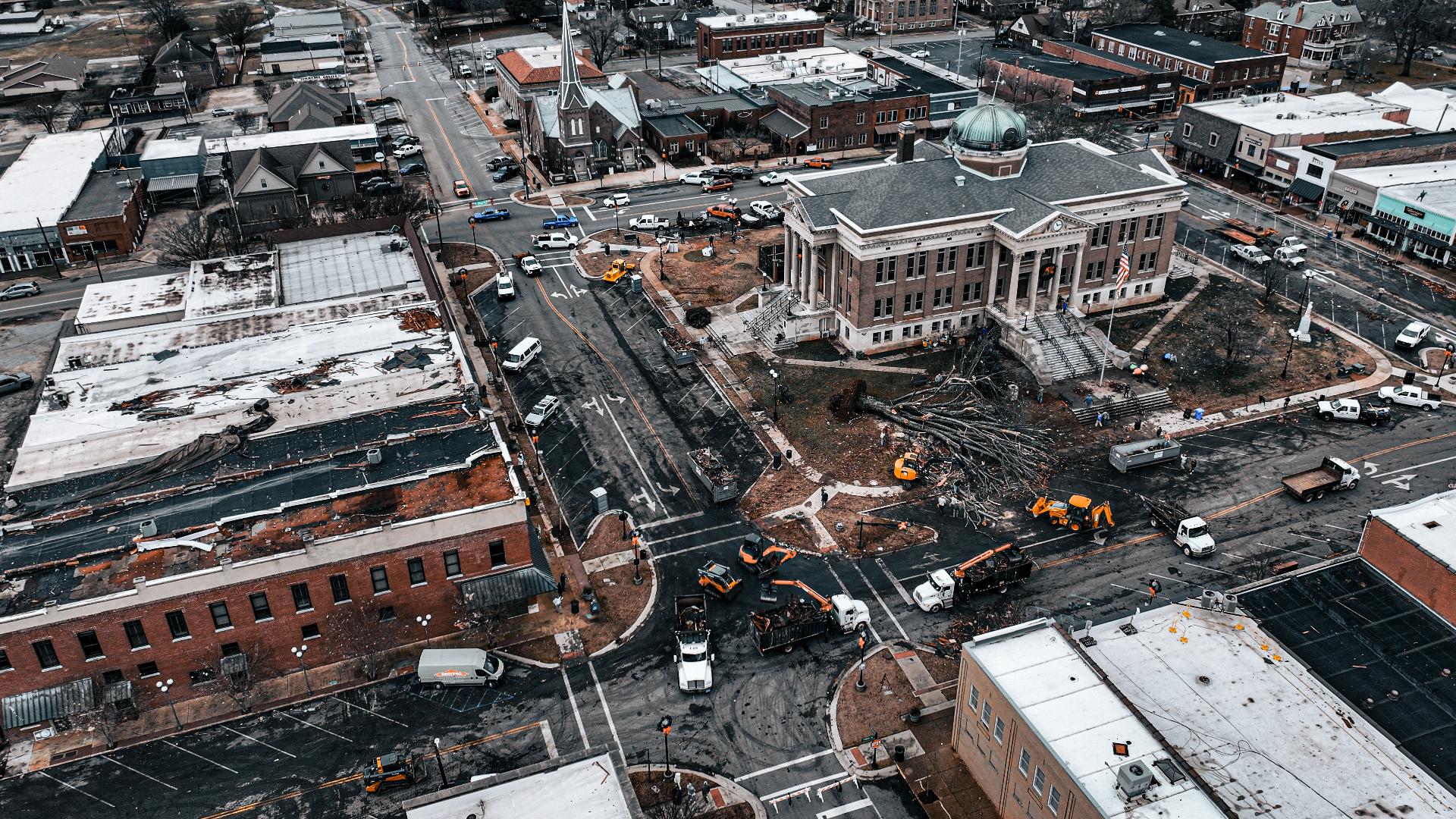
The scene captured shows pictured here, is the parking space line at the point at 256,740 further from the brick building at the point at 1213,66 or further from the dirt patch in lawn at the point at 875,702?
the brick building at the point at 1213,66

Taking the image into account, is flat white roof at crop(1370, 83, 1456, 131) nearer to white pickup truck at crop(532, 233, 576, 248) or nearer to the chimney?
the chimney

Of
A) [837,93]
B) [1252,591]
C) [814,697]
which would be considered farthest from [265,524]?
[837,93]

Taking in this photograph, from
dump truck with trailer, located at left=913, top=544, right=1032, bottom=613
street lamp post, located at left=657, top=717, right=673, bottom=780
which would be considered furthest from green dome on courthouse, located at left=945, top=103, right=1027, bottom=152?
street lamp post, located at left=657, top=717, right=673, bottom=780

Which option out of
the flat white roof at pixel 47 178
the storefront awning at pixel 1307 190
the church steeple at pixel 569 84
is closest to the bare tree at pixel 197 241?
the flat white roof at pixel 47 178

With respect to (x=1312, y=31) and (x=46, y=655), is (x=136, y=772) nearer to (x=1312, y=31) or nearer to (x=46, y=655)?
(x=46, y=655)

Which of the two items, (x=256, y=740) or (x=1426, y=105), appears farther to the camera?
(x=1426, y=105)

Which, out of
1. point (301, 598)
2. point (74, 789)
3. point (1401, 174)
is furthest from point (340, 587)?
point (1401, 174)
